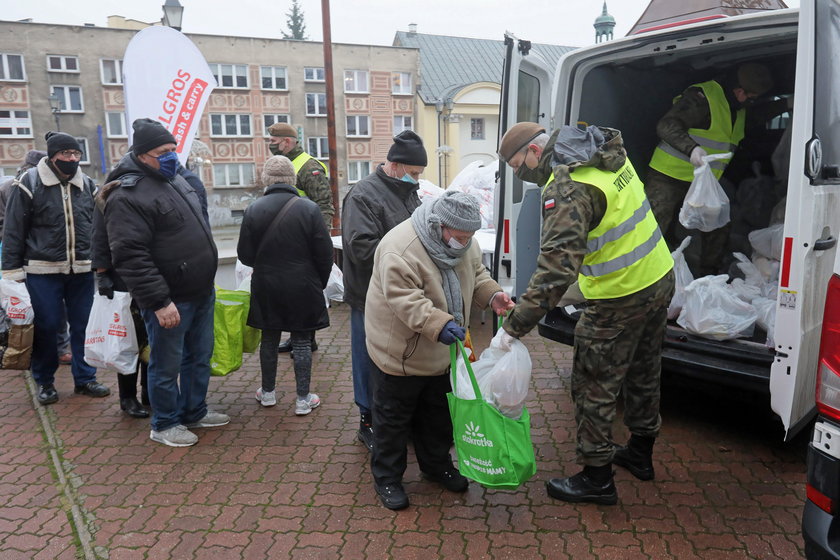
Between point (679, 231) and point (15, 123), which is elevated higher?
point (15, 123)

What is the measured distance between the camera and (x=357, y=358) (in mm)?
3648

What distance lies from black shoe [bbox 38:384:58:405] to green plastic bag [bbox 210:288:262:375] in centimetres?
130

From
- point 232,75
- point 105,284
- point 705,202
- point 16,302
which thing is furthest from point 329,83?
point 232,75

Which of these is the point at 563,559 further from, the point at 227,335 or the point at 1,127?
the point at 1,127

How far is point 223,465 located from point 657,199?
348cm

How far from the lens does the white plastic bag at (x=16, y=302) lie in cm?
426

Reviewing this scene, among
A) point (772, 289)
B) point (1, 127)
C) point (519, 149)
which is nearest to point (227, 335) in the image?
point (519, 149)

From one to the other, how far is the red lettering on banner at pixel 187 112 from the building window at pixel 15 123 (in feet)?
107

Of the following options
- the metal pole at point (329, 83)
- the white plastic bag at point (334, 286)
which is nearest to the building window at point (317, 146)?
the metal pole at point (329, 83)

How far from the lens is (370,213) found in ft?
11.2

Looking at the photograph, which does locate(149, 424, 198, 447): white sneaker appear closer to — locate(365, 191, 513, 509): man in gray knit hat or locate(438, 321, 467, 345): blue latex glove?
locate(365, 191, 513, 509): man in gray knit hat

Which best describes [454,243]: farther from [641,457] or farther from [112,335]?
[112,335]

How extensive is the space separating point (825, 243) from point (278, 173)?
303 centimetres

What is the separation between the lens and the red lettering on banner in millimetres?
5277
